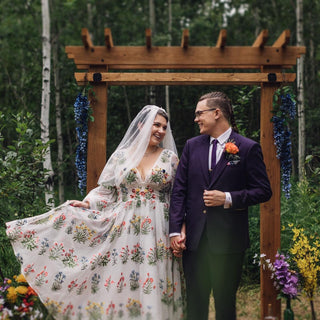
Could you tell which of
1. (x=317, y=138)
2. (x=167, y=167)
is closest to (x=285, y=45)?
(x=167, y=167)

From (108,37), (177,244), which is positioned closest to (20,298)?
(177,244)

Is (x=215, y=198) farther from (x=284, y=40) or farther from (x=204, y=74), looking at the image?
(x=284, y=40)

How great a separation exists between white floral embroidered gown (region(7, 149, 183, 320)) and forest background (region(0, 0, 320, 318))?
2.56ft

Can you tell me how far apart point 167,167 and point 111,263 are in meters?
0.98

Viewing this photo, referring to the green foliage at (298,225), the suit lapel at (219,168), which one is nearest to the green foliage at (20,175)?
the suit lapel at (219,168)

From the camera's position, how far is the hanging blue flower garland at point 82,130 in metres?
4.12

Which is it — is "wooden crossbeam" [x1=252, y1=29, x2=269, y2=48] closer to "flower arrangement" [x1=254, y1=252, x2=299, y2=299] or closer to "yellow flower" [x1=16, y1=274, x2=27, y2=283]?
"flower arrangement" [x1=254, y1=252, x2=299, y2=299]

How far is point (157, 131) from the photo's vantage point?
364 cm

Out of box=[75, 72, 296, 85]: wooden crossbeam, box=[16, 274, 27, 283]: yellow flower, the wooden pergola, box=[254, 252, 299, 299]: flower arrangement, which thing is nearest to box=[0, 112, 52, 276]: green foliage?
the wooden pergola

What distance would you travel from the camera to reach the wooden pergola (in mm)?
4000

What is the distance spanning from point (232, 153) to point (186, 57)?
1.38 m

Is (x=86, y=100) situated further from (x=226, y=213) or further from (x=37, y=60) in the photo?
(x=37, y=60)

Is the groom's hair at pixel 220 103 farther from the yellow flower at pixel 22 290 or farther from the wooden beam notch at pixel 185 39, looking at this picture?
the yellow flower at pixel 22 290

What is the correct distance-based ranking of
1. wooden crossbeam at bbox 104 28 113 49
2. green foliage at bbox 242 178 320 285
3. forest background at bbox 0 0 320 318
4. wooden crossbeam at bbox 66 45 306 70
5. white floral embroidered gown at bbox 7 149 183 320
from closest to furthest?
white floral embroidered gown at bbox 7 149 183 320
wooden crossbeam at bbox 104 28 113 49
wooden crossbeam at bbox 66 45 306 70
green foliage at bbox 242 178 320 285
forest background at bbox 0 0 320 318
